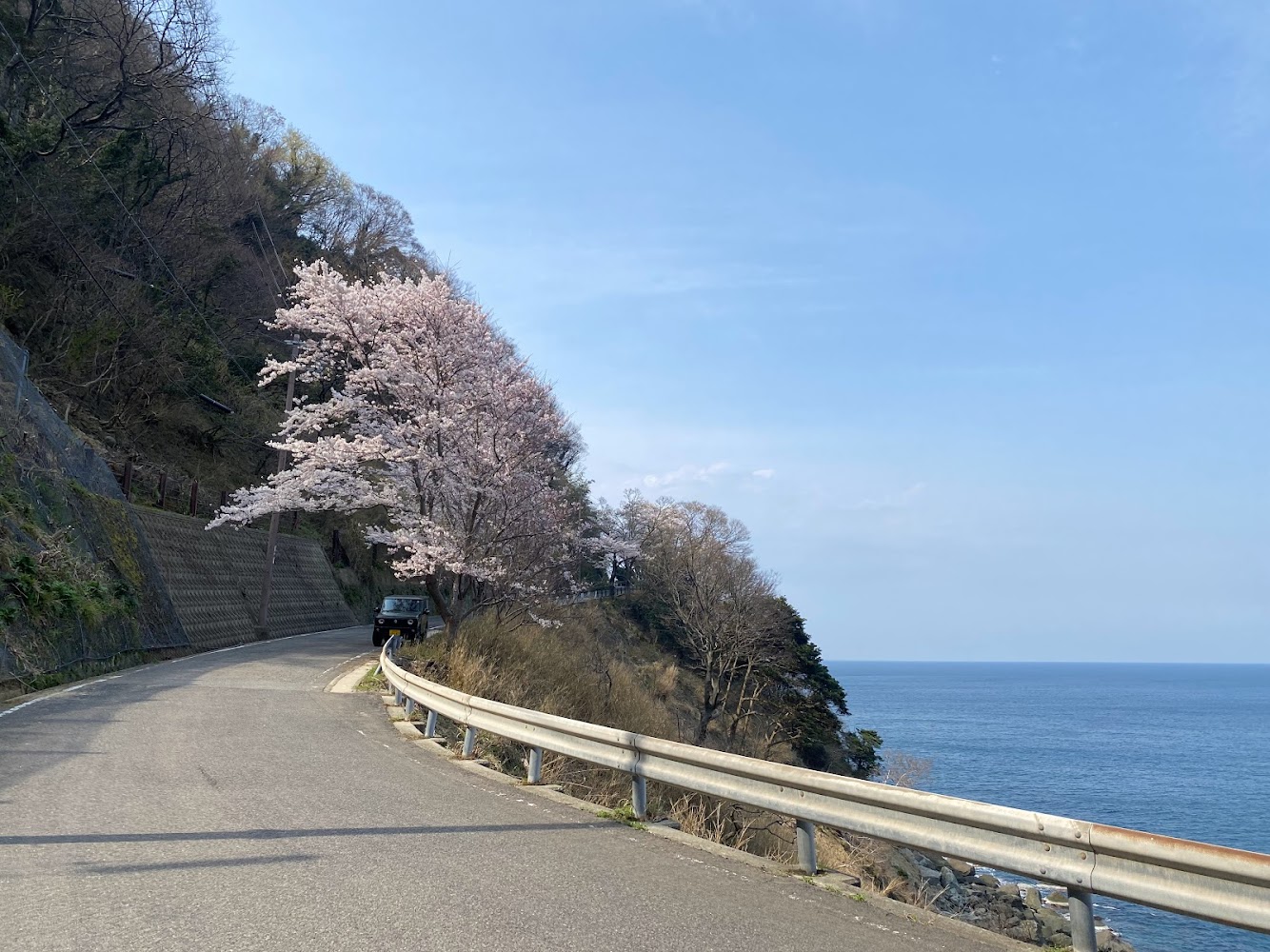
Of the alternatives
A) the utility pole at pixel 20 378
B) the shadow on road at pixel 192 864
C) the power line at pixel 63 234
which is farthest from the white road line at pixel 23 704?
the power line at pixel 63 234

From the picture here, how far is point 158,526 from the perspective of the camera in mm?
28156

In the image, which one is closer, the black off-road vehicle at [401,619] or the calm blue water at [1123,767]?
the black off-road vehicle at [401,619]

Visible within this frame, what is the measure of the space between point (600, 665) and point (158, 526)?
13453 millimetres

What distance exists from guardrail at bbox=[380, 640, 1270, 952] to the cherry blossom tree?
1347 cm

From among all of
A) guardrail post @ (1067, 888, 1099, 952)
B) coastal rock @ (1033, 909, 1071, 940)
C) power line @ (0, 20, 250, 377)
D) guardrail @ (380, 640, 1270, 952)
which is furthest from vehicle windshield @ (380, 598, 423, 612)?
guardrail post @ (1067, 888, 1099, 952)

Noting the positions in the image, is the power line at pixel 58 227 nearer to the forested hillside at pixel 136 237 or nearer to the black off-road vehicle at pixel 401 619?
the forested hillside at pixel 136 237

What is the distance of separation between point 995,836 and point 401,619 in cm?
2657

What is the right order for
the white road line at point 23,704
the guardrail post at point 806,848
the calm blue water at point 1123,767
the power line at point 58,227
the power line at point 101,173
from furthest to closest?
the calm blue water at point 1123,767
the power line at point 58,227
the power line at point 101,173
the white road line at point 23,704
the guardrail post at point 806,848

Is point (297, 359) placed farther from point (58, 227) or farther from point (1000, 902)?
point (1000, 902)

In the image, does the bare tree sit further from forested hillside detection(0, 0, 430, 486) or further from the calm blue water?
forested hillside detection(0, 0, 430, 486)

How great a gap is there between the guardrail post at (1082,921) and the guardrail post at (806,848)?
191 cm

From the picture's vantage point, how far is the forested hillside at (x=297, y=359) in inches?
880

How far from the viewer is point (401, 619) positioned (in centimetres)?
3012

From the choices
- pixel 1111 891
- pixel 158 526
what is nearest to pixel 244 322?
pixel 158 526
